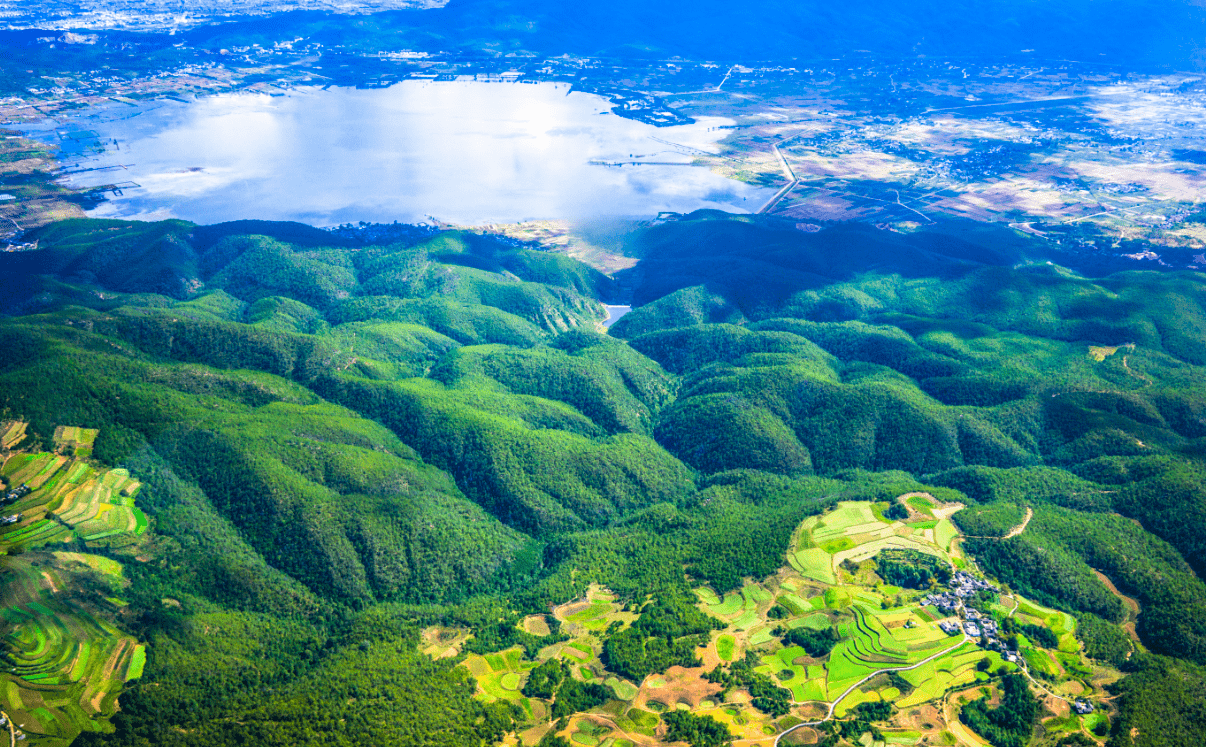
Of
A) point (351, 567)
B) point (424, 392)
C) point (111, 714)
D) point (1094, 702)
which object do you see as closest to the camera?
point (111, 714)

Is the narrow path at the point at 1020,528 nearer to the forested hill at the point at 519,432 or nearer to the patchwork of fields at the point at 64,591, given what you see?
the forested hill at the point at 519,432

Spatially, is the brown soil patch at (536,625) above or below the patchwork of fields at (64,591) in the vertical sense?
below

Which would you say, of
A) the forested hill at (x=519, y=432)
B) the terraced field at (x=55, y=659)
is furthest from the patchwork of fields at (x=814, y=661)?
the terraced field at (x=55, y=659)

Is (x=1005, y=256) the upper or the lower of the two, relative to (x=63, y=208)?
upper

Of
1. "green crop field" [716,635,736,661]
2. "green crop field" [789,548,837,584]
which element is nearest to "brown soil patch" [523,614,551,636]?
"green crop field" [716,635,736,661]

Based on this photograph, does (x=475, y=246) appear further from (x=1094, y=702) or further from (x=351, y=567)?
(x=1094, y=702)

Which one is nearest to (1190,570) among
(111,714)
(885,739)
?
(885,739)

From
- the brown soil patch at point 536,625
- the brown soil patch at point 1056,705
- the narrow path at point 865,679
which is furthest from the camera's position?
the brown soil patch at point 536,625

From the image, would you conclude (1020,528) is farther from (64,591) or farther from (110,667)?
(64,591)
